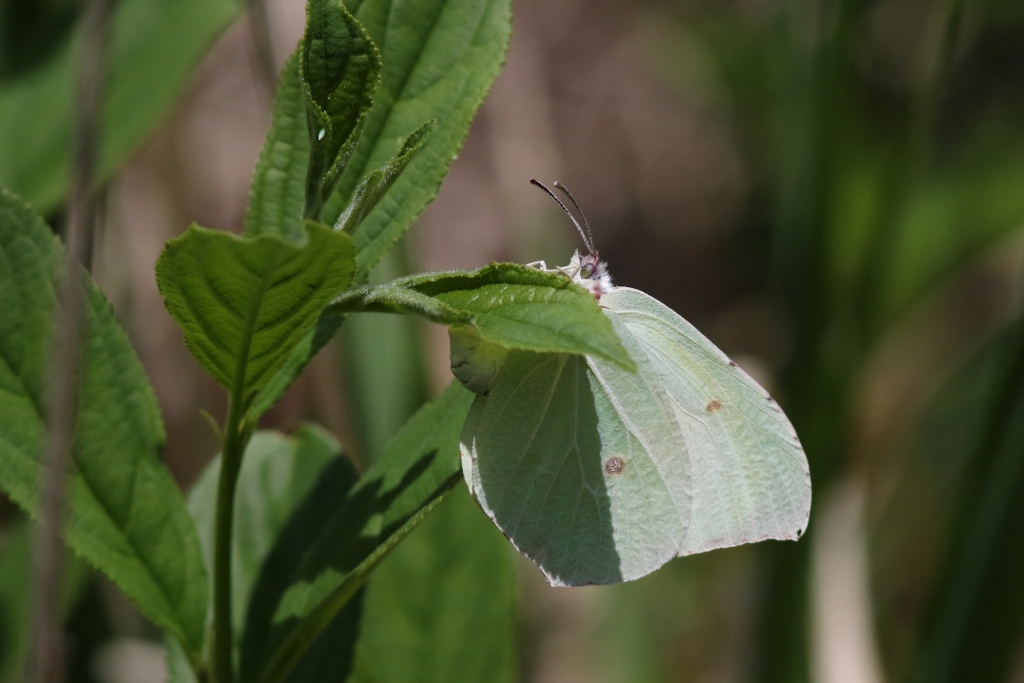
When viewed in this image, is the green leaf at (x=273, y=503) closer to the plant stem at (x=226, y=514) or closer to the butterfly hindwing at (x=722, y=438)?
the plant stem at (x=226, y=514)

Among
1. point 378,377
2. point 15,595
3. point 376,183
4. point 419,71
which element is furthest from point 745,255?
point 376,183

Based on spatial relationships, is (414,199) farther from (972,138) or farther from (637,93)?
(637,93)

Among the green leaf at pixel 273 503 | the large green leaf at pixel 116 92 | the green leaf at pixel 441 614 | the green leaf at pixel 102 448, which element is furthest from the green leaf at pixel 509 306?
the large green leaf at pixel 116 92

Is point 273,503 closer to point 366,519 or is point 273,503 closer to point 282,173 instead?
point 366,519

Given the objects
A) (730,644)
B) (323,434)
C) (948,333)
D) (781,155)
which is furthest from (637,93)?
(323,434)

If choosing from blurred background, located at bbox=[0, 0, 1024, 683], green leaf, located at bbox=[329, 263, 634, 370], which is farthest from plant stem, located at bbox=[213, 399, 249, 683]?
blurred background, located at bbox=[0, 0, 1024, 683]
